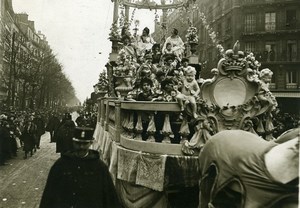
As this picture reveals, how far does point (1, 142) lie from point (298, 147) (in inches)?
554

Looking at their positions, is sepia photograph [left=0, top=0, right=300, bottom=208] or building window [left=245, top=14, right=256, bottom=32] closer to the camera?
sepia photograph [left=0, top=0, right=300, bottom=208]

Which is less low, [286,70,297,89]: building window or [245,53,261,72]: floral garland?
[286,70,297,89]: building window

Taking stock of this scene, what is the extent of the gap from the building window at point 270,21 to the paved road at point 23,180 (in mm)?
29974

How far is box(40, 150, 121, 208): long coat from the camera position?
4.50 metres

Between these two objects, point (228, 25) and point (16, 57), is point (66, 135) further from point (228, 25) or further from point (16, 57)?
point (228, 25)

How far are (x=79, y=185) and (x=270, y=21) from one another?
3812cm

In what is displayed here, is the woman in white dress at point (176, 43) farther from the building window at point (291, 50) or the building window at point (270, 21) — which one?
the building window at point (270, 21)

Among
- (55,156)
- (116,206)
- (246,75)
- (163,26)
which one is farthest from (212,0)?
(116,206)

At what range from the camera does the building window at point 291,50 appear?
36719 mm

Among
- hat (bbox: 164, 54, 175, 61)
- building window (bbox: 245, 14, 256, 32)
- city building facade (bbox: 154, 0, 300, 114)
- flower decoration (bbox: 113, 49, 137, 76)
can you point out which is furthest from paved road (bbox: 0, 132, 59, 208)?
building window (bbox: 245, 14, 256, 32)

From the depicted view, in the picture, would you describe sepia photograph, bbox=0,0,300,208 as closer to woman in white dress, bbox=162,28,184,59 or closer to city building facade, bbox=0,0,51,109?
woman in white dress, bbox=162,28,184,59

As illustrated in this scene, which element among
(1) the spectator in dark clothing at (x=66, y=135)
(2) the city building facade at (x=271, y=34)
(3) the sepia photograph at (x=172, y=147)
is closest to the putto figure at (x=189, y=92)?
(3) the sepia photograph at (x=172, y=147)

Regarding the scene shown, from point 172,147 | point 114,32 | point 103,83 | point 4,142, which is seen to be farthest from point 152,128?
point 103,83

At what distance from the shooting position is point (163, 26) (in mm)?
17250
